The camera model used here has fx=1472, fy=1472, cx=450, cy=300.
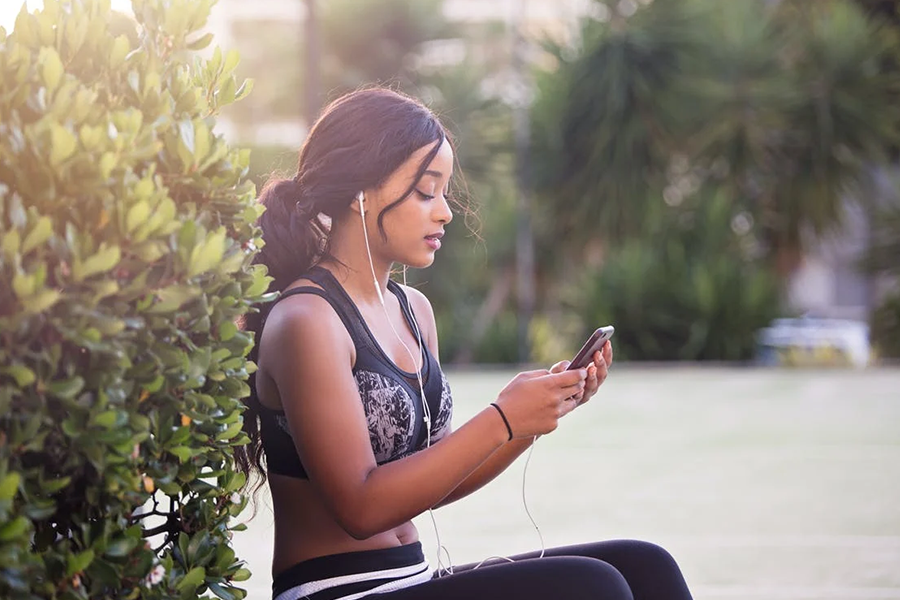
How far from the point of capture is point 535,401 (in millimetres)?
2580

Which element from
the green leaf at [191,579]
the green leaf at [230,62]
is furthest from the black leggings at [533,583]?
the green leaf at [230,62]

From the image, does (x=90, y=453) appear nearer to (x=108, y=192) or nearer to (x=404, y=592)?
(x=108, y=192)

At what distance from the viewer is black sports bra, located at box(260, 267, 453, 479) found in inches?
108

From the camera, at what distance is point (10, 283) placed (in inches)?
75.8

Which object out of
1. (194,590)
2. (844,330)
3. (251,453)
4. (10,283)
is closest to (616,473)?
(251,453)

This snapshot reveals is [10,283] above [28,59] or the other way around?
the other way around

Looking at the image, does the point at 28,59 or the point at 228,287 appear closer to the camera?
the point at 28,59

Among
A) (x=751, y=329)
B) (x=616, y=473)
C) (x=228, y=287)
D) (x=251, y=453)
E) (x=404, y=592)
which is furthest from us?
(x=751, y=329)

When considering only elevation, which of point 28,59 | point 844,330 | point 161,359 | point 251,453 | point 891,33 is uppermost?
point 891,33

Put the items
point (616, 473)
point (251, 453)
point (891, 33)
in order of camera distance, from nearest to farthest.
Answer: point (251, 453) → point (616, 473) → point (891, 33)

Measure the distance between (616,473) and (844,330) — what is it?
17.6 m

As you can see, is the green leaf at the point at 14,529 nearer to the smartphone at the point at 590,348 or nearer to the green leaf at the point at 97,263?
the green leaf at the point at 97,263

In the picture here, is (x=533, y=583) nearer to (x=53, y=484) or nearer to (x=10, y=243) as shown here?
(x=53, y=484)

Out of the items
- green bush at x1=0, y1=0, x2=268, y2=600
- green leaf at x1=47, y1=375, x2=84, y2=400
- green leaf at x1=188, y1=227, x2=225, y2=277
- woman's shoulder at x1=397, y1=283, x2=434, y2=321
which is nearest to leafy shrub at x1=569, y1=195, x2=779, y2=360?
woman's shoulder at x1=397, y1=283, x2=434, y2=321
